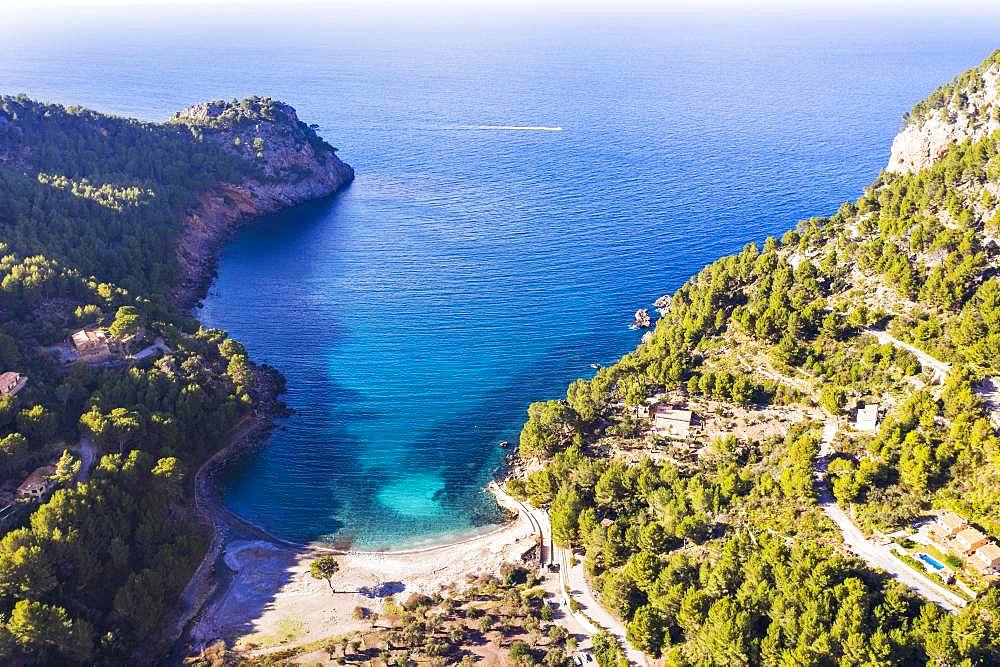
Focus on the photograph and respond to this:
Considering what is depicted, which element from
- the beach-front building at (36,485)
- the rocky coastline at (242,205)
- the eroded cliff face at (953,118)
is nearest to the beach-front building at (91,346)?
the rocky coastline at (242,205)

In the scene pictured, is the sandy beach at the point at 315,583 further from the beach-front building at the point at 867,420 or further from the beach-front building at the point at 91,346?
the beach-front building at the point at 867,420

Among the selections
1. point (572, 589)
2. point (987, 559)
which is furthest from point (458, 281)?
point (987, 559)

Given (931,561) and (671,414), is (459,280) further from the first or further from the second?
(931,561)

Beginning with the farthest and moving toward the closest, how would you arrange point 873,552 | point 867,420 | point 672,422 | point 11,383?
point 11,383 → point 672,422 → point 867,420 → point 873,552

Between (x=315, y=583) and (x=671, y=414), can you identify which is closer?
(x=315, y=583)

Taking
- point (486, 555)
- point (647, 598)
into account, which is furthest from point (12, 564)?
point (647, 598)

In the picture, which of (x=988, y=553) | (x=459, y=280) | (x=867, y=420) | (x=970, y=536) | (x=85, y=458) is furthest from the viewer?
(x=459, y=280)

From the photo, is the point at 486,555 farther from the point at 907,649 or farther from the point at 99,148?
the point at 99,148

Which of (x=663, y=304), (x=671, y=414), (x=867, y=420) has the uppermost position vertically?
(x=867, y=420)
